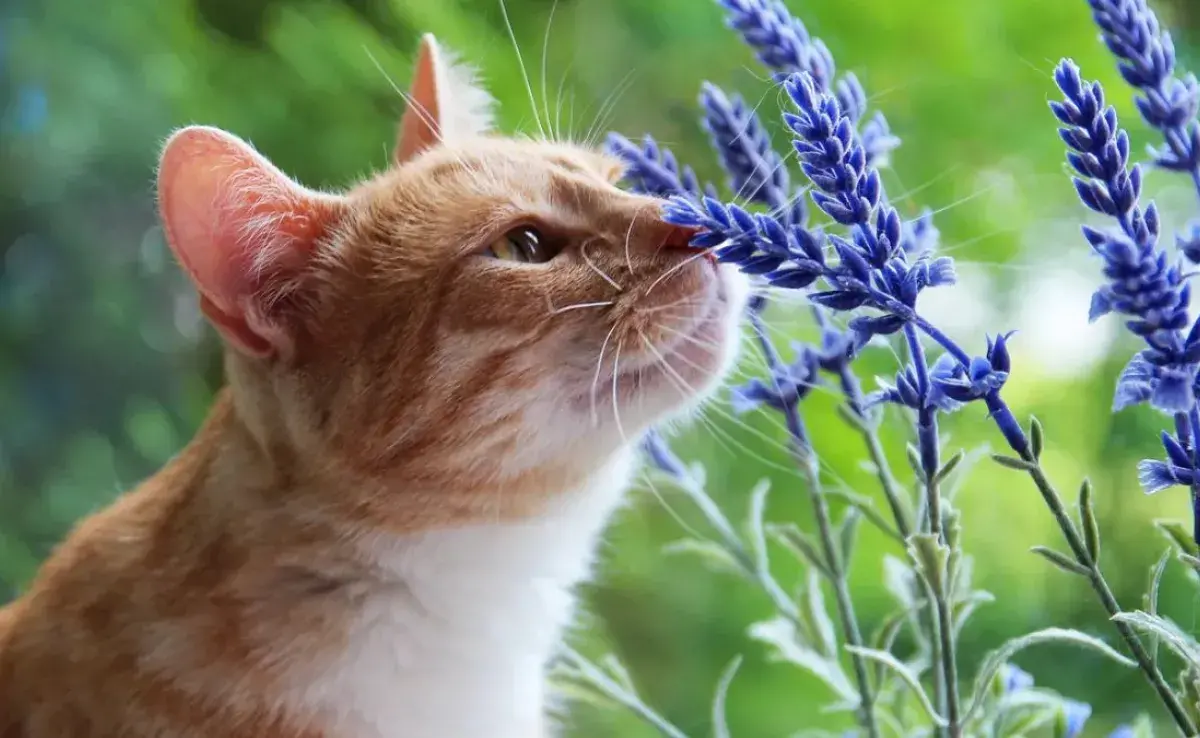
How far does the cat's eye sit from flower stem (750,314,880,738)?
0.16m

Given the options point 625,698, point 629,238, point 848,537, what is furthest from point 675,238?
point 625,698

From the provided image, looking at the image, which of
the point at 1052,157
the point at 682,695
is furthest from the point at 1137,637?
the point at 682,695

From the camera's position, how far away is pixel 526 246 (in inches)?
29.2

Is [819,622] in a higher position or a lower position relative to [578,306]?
lower

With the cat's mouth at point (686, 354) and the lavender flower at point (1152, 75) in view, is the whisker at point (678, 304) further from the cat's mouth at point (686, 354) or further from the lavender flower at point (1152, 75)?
the lavender flower at point (1152, 75)

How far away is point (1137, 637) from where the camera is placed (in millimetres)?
500

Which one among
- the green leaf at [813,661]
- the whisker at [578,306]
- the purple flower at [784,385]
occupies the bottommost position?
the green leaf at [813,661]

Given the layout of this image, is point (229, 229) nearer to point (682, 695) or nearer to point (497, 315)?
point (497, 315)

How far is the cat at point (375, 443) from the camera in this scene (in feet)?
2.25

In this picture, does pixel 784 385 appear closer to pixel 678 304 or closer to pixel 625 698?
pixel 678 304

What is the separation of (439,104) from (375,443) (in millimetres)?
361

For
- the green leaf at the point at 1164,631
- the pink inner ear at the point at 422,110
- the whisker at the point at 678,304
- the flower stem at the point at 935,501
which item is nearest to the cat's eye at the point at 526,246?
the whisker at the point at 678,304

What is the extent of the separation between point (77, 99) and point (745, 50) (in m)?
0.75

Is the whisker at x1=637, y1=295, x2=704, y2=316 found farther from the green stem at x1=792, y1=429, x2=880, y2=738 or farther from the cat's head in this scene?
the green stem at x1=792, y1=429, x2=880, y2=738
